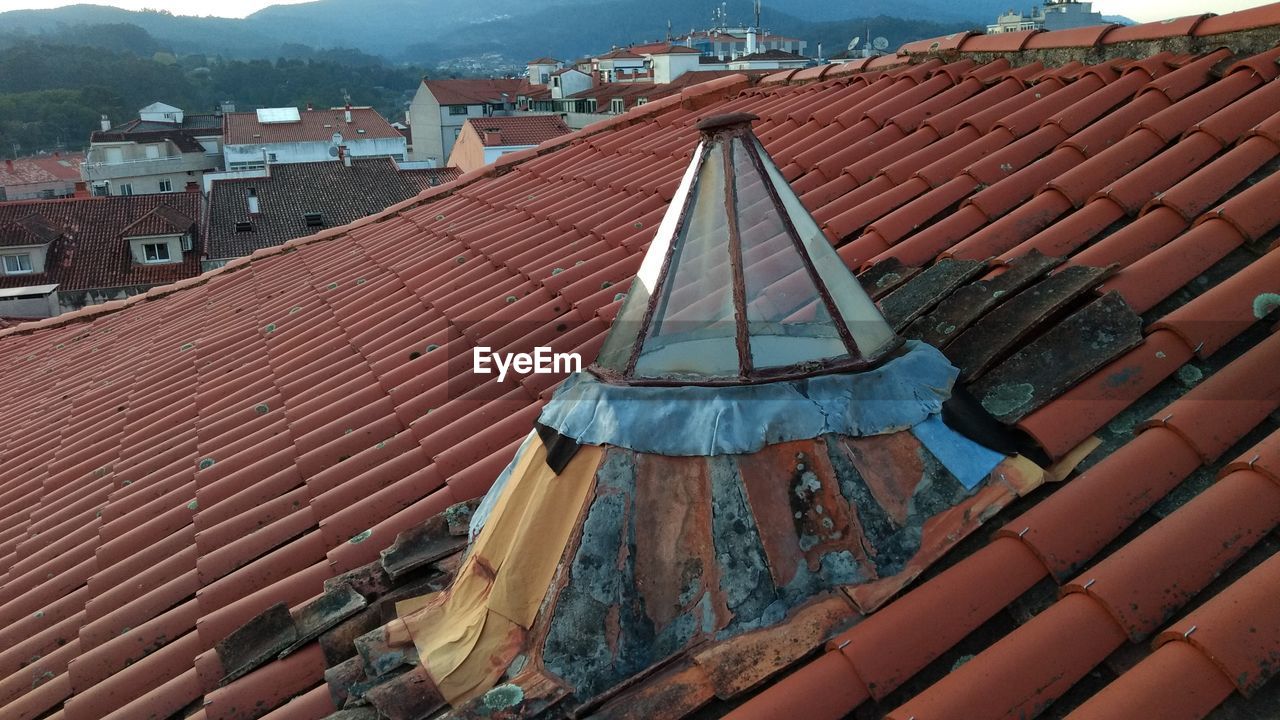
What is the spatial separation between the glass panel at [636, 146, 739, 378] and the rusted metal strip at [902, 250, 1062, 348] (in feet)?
3.00

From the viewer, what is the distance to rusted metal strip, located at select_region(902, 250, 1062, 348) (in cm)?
310

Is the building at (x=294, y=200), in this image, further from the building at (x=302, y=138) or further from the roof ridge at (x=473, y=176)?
the roof ridge at (x=473, y=176)

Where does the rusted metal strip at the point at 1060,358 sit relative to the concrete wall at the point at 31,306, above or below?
above

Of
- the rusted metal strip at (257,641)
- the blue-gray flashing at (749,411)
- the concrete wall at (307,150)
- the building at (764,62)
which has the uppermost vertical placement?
the building at (764,62)

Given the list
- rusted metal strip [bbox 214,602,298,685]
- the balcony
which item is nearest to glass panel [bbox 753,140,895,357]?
rusted metal strip [bbox 214,602,298,685]

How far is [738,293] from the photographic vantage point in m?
2.50

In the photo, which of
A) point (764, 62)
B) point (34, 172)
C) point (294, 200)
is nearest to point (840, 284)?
point (294, 200)

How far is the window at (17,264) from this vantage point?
32.7 m

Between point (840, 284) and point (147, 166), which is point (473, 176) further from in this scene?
point (147, 166)

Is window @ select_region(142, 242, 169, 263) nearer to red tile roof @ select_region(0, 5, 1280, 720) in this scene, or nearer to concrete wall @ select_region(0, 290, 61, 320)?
concrete wall @ select_region(0, 290, 61, 320)

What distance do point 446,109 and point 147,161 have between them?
58.0 ft

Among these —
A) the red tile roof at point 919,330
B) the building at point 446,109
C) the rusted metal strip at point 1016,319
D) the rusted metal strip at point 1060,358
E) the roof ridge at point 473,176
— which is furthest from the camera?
the building at point 446,109

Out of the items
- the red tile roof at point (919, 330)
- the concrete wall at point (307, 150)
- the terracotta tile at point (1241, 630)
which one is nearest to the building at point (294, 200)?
the concrete wall at point (307, 150)

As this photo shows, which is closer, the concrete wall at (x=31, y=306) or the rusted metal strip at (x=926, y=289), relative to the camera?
the rusted metal strip at (x=926, y=289)
